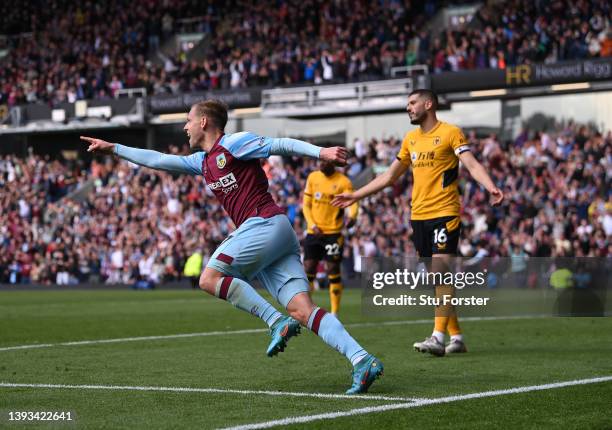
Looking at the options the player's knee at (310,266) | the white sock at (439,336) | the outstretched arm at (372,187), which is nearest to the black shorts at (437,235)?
the outstretched arm at (372,187)

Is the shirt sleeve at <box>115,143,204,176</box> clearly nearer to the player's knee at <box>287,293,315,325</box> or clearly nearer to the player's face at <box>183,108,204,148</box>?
the player's face at <box>183,108,204,148</box>

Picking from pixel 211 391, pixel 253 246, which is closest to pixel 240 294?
pixel 253 246

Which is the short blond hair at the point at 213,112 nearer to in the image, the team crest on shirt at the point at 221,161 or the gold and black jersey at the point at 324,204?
the team crest on shirt at the point at 221,161

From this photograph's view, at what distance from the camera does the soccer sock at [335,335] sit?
7242 millimetres

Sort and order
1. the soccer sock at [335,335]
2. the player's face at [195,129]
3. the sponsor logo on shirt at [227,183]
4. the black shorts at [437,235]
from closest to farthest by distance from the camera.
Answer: the soccer sock at [335,335]
the sponsor logo on shirt at [227,183]
the player's face at [195,129]
the black shorts at [437,235]

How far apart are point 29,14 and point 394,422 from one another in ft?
160

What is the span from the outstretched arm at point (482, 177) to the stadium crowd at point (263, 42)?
2293cm

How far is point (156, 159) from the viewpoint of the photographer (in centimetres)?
806

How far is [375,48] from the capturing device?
121 feet

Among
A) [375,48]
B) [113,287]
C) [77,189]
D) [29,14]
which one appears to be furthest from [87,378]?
[29,14]

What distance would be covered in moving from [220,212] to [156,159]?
27.7 meters

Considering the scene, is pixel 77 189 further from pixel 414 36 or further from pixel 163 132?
pixel 414 36

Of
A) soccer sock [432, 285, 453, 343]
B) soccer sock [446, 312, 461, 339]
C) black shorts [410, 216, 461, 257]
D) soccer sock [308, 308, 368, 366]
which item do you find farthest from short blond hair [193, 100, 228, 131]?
soccer sock [446, 312, 461, 339]

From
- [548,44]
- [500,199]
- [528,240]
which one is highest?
[548,44]
